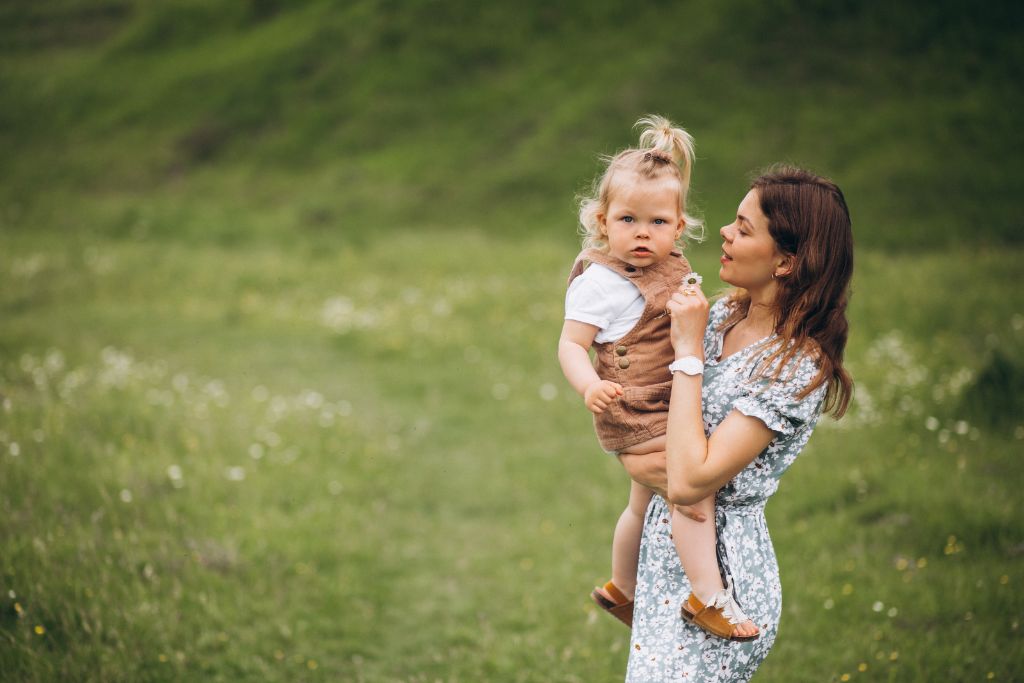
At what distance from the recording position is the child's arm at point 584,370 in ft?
11.3

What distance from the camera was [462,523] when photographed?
28.2 feet

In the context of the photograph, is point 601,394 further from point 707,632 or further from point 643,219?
point 707,632

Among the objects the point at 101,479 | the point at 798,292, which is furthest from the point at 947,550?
the point at 101,479

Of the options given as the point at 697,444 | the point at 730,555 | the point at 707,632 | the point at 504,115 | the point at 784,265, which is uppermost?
the point at 784,265

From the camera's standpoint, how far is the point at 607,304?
3662 millimetres

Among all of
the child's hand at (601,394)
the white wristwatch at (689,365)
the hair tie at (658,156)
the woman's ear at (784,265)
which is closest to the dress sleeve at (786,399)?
the white wristwatch at (689,365)

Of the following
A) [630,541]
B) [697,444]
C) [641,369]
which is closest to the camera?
[697,444]

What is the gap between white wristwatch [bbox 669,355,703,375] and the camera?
131 inches

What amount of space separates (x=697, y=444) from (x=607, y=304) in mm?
729

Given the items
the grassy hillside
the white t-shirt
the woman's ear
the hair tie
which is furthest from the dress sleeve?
the grassy hillside

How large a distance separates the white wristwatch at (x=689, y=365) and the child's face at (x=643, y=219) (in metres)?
0.56

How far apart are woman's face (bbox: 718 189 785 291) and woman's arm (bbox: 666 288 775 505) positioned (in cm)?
37

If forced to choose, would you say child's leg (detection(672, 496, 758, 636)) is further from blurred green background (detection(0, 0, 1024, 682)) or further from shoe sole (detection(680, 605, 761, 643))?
blurred green background (detection(0, 0, 1024, 682))

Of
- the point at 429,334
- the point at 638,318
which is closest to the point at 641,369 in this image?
the point at 638,318
